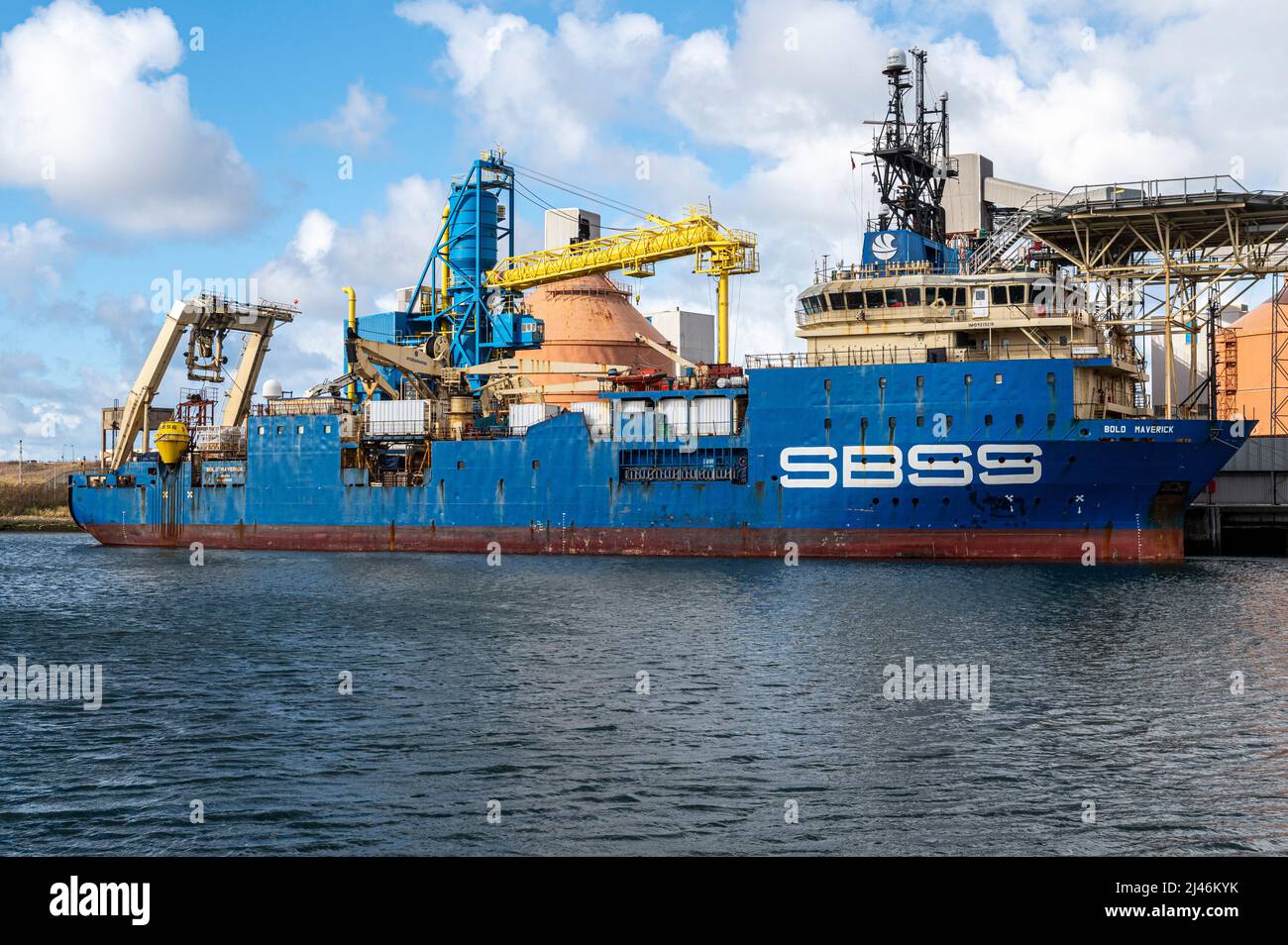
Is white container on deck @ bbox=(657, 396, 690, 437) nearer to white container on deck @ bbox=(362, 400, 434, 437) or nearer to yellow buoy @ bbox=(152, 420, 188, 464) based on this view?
white container on deck @ bbox=(362, 400, 434, 437)

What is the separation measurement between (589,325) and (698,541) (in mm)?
20993

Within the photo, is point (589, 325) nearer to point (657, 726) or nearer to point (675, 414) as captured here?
point (675, 414)

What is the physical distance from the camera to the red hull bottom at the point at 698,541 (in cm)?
4128

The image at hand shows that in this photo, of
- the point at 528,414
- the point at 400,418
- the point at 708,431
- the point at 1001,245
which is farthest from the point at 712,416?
the point at 1001,245

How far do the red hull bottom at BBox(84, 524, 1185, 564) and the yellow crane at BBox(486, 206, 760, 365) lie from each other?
344 inches

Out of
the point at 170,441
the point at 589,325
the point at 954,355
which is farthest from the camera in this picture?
the point at 589,325

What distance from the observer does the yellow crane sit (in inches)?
1934

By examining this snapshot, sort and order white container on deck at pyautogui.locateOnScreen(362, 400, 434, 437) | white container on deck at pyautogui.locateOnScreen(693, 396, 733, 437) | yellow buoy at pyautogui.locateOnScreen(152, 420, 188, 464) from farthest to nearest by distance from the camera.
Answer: yellow buoy at pyautogui.locateOnScreen(152, 420, 188, 464) < white container on deck at pyautogui.locateOnScreen(362, 400, 434, 437) < white container on deck at pyautogui.locateOnScreen(693, 396, 733, 437)

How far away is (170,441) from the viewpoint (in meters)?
58.4

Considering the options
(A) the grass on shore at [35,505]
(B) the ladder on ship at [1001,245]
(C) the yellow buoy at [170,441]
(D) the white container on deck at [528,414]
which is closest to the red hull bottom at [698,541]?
(C) the yellow buoy at [170,441]

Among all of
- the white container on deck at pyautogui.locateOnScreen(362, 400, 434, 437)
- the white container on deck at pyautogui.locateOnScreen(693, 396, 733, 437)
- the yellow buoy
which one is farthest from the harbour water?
the yellow buoy

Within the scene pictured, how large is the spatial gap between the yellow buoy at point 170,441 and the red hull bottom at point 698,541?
12.7 ft

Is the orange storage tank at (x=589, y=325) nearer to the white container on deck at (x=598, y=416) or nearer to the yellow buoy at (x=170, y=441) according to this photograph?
the white container on deck at (x=598, y=416)

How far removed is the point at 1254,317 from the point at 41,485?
99626mm
